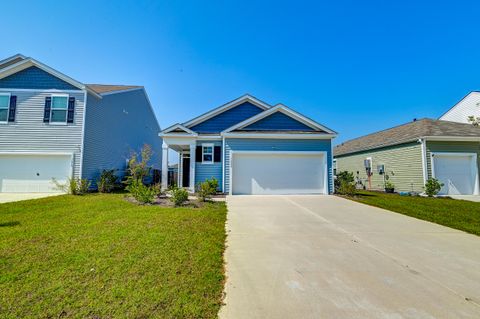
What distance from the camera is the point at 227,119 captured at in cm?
1400

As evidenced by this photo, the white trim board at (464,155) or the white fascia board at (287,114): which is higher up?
the white fascia board at (287,114)

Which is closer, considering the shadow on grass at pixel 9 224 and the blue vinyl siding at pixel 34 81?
the shadow on grass at pixel 9 224

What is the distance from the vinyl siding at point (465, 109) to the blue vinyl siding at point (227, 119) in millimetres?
20878

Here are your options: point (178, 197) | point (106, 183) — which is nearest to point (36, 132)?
point (106, 183)

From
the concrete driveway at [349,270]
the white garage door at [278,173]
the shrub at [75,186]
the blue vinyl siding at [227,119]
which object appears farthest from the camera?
the blue vinyl siding at [227,119]

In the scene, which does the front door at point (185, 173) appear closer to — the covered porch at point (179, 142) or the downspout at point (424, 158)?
the covered porch at point (179, 142)

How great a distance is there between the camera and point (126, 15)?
363 inches

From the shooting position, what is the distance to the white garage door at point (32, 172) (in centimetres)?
1081

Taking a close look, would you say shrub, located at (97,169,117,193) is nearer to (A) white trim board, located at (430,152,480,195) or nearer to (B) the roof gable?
(B) the roof gable

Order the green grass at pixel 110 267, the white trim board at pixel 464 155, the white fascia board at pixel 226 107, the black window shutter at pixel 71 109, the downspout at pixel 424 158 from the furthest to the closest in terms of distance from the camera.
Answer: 1. the white fascia board at pixel 226 107
2. the white trim board at pixel 464 155
3. the downspout at pixel 424 158
4. the black window shutter at pixel 71 109
5. the green grass at pixel 110 267

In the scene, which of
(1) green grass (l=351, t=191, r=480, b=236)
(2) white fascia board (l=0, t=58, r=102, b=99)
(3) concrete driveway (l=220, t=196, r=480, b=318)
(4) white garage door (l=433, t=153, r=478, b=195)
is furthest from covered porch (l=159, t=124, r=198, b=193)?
(4) white garage door (l=433, t=153, r=478, b=195)

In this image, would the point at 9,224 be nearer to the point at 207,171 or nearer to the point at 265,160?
the point at 207,171

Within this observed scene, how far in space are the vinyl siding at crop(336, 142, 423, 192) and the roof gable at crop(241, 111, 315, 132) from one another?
667 centimetres

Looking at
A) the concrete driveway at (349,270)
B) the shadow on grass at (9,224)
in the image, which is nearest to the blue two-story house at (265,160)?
the concrete driveway at (349,270)
